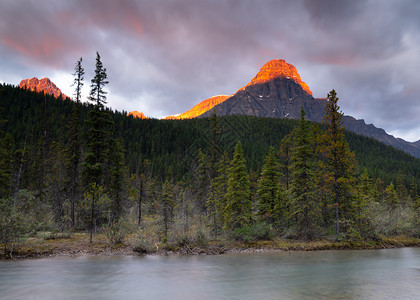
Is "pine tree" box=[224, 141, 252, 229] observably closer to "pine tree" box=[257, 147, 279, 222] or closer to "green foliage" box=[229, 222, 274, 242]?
"green foliage" box=[229, 222, 274, 242]

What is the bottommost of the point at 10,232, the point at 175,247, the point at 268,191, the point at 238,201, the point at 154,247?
the point at 175,247

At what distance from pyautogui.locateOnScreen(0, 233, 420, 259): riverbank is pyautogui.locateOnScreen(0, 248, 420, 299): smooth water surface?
1483 millimetres

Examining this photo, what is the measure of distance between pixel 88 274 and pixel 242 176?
1937 centimetres

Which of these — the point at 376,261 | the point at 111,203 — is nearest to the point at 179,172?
the point at 111,203

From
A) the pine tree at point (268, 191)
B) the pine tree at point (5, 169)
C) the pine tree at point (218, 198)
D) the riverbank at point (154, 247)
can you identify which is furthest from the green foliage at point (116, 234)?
the pine tree at point (5, 169)

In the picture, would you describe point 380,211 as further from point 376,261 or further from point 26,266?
point 26,266

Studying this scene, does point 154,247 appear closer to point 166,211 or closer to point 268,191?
point 166,211

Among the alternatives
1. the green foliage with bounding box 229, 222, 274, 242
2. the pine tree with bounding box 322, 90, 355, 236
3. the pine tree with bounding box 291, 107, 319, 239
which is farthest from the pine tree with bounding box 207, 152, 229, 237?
the pine tree with bounding box 322, 90, 355, 236

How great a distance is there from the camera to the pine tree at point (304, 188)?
101 ft

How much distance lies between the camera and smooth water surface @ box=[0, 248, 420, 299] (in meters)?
12.8

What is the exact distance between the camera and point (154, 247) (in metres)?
24.6

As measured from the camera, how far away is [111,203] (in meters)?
32.9

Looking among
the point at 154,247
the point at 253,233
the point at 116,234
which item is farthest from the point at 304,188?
the point at 116,234

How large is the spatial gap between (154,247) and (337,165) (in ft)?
72.7
